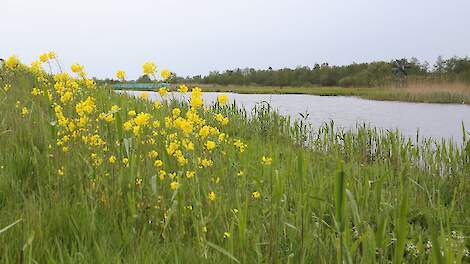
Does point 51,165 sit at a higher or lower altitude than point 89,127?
lower

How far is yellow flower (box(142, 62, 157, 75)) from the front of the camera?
10.7 feet

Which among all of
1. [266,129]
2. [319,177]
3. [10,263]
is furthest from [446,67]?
[10,263]

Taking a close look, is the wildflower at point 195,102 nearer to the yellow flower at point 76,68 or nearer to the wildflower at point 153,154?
the wildflower at point 153,154

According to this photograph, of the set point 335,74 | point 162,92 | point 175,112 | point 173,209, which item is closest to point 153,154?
→ point 175,112

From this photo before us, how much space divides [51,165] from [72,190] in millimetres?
399

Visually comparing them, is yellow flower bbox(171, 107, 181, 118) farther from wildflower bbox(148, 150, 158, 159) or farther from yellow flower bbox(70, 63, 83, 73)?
yellow flower bbox(70, 63, 83, 73)

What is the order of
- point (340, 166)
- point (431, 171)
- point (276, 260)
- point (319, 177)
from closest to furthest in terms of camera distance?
point (340, 166)
point (276, 260)
point (319, 177)
point (431, 171)

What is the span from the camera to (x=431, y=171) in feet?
20.3

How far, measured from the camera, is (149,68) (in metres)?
3.28

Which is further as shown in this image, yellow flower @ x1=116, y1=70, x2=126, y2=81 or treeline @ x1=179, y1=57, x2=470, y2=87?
treeline @ x1=179, y1=57, x2=470, y2=87

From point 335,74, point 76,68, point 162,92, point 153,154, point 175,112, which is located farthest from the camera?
point 335,74

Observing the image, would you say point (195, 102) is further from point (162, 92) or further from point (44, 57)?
point (44, 57)

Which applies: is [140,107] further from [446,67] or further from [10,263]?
[446,67]

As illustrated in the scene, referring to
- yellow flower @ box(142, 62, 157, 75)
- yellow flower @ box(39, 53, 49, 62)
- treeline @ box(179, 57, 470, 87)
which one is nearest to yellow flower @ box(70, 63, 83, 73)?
yellow flower @ box(39, 53, 49, 62)
